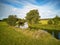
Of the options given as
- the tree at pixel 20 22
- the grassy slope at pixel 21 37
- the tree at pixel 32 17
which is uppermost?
the tree at pixel 32 17

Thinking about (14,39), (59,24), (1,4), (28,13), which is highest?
(1,4)

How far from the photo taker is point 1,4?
13.9 ft

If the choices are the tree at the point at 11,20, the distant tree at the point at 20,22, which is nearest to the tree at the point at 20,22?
the distant tree at the point at 20,22

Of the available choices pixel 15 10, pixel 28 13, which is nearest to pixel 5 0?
pixel 15 10

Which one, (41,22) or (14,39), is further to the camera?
(41,22)

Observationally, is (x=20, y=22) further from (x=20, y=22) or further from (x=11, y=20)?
(x=11, y=20)

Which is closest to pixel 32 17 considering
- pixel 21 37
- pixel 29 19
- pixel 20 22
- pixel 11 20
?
pixel 29 19

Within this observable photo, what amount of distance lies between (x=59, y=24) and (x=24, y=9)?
117 centimetres

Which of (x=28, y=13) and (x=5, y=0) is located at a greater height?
(x=5, y=0)

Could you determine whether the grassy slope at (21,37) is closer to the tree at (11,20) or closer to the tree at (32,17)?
the tree at (11,20)

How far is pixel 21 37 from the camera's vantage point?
371 cm

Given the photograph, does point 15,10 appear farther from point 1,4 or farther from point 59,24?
point 59,24

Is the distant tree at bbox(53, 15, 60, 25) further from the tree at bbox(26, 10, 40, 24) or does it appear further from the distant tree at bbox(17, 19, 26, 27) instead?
the distant tree at bbox(17, 19, 26, 27)

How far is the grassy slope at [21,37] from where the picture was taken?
3.37 metres
